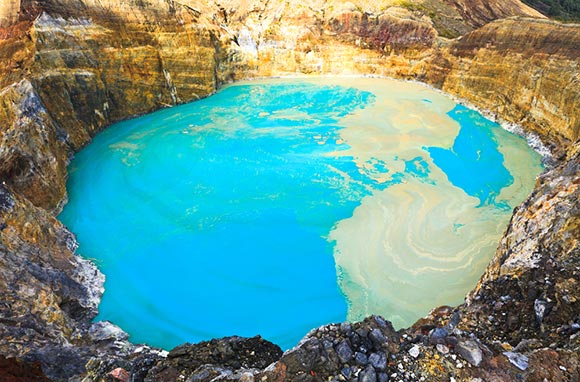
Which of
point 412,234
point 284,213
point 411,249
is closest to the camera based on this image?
point 411,249

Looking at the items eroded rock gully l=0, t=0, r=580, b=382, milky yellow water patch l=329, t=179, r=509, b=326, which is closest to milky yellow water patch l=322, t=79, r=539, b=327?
milky yellow water patch l=329, t=179, r=509, b=326

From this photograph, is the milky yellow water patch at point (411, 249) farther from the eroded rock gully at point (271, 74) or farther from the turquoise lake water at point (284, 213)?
the eroded rock gully at point (271, 74)

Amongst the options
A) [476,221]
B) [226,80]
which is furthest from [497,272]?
[226,80]

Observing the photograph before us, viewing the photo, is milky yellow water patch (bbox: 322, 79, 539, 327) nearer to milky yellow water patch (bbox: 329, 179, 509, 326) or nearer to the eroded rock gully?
milky yellow water patch (bbox: 329, 179, 509, 326)

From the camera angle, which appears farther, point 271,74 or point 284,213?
point 271,74

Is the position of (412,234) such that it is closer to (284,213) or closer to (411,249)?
(411,249)

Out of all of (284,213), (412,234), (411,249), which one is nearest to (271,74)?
(284,213)

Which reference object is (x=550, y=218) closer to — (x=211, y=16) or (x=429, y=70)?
(x=429, y=70)

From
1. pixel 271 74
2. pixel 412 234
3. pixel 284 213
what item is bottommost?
pixel 271 74
